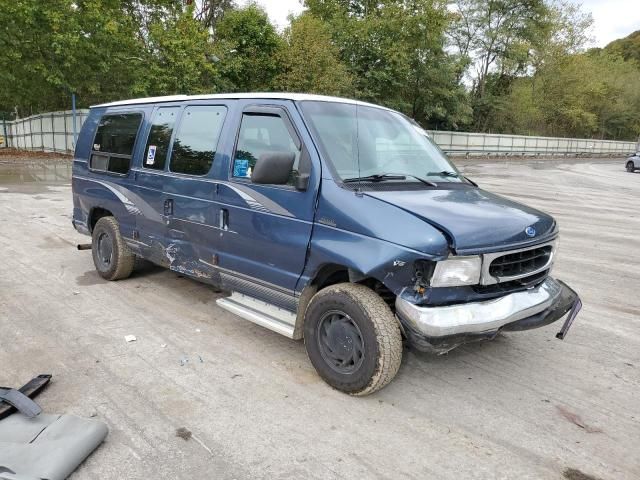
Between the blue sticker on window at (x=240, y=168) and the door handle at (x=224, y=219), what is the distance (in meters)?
0.32

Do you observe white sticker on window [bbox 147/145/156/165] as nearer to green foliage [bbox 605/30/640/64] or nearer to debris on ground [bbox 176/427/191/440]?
debris on ground [bbox 176/427/191/440]

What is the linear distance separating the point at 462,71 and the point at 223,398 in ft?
134

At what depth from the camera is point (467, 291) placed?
325 cm

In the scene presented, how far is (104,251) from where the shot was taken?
5.89m

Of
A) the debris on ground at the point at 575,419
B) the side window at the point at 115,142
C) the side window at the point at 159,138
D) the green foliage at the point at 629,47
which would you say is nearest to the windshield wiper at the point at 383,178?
the debris on ground at the point at 575,419

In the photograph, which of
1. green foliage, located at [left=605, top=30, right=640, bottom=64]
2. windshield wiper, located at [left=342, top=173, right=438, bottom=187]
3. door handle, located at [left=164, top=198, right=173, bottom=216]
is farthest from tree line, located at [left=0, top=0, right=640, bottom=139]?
green foliage, located at [left=605, top=30, right=640, bottom=64]

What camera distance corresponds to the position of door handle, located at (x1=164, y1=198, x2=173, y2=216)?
4.75 meters

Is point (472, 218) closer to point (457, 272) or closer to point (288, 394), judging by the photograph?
point (457, 272)

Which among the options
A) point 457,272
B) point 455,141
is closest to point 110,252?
point 457,272

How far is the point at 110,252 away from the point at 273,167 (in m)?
3.13

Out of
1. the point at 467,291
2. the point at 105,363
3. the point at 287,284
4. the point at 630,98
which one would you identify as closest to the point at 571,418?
the point at 467,291

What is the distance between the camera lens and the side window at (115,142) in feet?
17.6

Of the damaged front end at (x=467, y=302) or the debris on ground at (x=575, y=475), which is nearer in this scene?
the debris on ground at (x=575, y=475)

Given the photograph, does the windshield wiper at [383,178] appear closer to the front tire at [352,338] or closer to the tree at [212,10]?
the front tire at [352,338]
